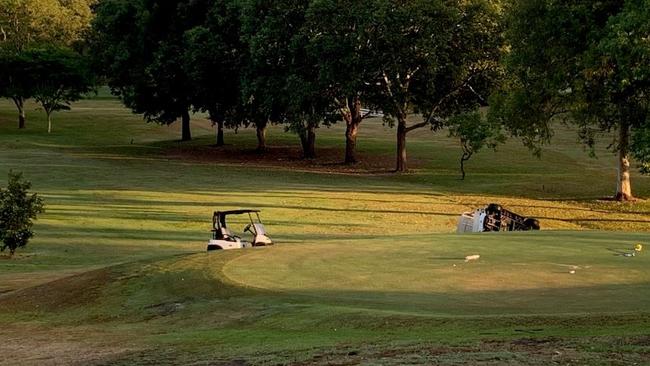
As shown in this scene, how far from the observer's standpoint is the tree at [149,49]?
65688mm

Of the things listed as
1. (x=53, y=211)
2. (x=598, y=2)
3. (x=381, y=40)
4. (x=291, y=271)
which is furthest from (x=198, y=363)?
(x=381, y=40)

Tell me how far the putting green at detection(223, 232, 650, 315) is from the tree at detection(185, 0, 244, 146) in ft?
141

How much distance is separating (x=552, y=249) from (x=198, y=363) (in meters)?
10.2

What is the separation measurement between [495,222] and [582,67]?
15121 mm

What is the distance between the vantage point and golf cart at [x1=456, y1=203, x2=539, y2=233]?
2853cm

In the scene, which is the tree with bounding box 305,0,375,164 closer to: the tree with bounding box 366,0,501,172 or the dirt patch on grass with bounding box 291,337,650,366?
the tree with bounding box 366,0,501,172

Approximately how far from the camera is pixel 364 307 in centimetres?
1308

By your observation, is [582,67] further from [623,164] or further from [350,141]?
[350,141]

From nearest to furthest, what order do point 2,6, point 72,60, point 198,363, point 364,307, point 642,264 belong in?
point 198,363, point 364,307, point 642,264, point 72,60, point 2,6

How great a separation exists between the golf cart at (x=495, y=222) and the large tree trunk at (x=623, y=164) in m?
16.2

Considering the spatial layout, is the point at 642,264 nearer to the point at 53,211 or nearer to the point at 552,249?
the point at 552,249

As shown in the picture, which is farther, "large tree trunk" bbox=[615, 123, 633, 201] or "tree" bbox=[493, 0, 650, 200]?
"large tree trunk" bbox=[615, 123, 633, 201]

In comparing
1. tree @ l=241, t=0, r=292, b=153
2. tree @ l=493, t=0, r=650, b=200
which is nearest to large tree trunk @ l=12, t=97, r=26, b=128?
tree @ l=241, t=0, r=292, b=153

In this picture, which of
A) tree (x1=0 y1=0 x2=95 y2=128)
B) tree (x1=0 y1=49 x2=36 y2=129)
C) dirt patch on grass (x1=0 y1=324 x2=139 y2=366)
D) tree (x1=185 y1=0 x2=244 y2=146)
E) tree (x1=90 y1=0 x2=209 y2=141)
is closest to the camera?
dirt patch on grass (x1=0 y1=324 x2=139 y2=366)
